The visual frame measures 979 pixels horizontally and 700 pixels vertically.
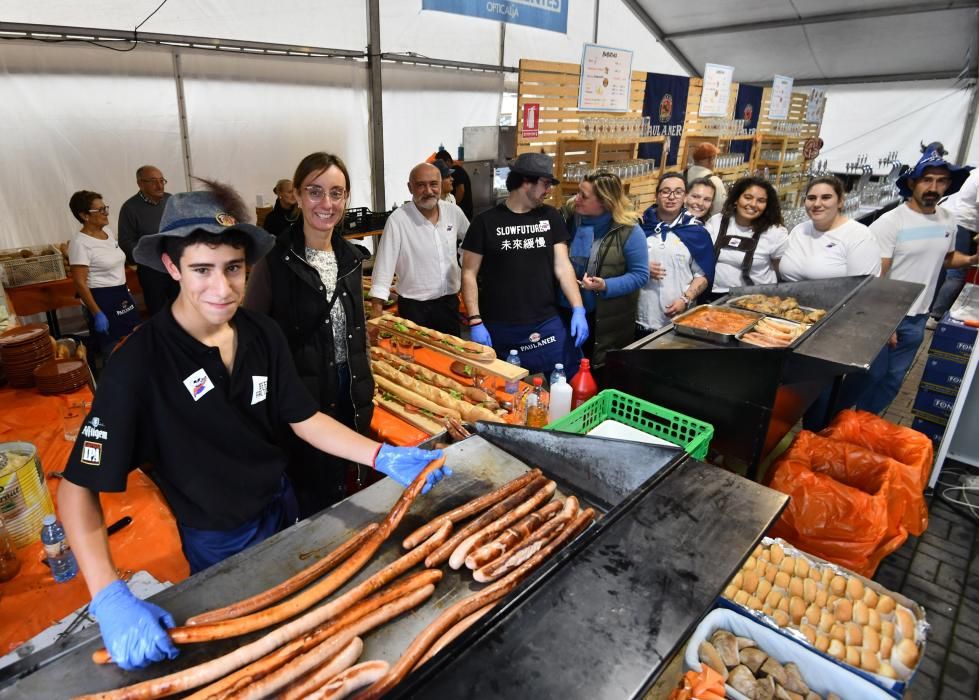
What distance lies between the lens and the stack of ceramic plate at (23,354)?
3.75m

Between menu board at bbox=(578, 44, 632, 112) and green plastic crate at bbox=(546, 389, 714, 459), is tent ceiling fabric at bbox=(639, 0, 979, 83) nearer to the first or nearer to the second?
menu board at bbox=(578, 44, 632, 112)

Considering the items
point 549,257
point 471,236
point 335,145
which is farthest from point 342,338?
point 335,145

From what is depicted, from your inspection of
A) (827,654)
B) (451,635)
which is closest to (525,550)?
(451,635)

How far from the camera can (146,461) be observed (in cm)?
170

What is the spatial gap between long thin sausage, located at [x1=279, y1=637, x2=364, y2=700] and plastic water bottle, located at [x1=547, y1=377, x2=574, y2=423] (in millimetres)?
1916

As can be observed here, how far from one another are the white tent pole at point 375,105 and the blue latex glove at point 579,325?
20.1ft

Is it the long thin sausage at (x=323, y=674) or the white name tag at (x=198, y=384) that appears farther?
the white name tag at (x=198, y=384)

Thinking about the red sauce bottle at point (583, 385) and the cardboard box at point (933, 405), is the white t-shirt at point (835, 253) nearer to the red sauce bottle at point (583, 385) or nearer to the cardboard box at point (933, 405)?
the cardboard box at point (933, 405)

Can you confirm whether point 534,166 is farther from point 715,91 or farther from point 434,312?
point 715,91

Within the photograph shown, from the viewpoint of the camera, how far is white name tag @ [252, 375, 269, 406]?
1.84 m

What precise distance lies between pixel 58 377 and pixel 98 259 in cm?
182

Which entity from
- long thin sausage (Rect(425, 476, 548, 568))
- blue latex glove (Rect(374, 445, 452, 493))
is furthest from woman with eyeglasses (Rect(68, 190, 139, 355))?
long thin sausage (Rect(425, 476, 548, 568))

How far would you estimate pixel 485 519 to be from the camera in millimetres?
1682

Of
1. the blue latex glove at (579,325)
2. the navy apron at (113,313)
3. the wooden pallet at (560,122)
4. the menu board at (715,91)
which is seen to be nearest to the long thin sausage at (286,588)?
the blue latex glove at (579,325)
